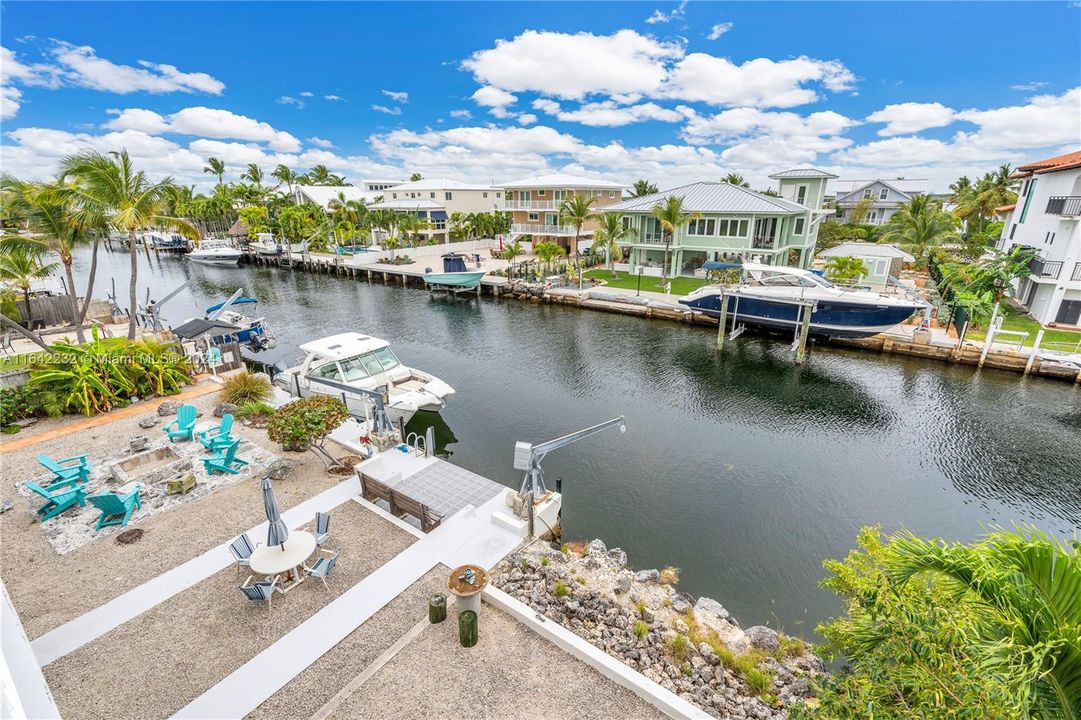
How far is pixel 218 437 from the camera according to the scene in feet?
39.1

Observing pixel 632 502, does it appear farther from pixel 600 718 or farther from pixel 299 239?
pixel 299 239

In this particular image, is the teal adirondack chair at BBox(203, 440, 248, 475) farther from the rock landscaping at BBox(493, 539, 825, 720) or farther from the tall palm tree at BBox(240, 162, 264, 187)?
the tall palm tree at BBox(240, 162, 264, 187)

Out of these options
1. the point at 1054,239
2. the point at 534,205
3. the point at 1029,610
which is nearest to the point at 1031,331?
the point at 1054,239

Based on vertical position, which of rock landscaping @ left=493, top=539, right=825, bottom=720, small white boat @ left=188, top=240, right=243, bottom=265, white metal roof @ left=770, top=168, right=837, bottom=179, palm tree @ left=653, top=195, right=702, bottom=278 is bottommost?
rock landscaping @ left=493, top=539, right=825, bottom=720

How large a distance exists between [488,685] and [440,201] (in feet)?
215

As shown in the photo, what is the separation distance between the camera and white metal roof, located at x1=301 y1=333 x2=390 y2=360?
Answer: 15.1 metres

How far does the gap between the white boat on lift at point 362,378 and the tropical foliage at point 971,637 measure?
12.6 m

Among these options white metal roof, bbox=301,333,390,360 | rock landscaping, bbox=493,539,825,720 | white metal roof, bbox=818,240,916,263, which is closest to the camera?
rock landscaping, bbox=493,539,825,720

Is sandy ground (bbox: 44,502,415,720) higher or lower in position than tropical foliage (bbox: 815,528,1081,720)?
lower

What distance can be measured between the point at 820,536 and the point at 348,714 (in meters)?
10.5

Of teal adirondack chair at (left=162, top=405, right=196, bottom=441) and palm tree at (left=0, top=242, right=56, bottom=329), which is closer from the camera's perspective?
teal adirondack chair at (left=162, top=405, right=196, bottom=441)

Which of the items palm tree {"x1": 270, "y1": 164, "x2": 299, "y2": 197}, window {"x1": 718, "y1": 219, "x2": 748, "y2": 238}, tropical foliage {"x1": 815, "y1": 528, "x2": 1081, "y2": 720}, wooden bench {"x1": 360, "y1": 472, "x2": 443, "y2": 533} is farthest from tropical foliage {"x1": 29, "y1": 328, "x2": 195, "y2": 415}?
palm tree {"x1": 270, "y1": 164, "x2": 299, "y2": 197}

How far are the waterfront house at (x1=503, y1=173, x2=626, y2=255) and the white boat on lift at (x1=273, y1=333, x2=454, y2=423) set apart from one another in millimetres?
35225

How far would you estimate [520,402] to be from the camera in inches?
724
